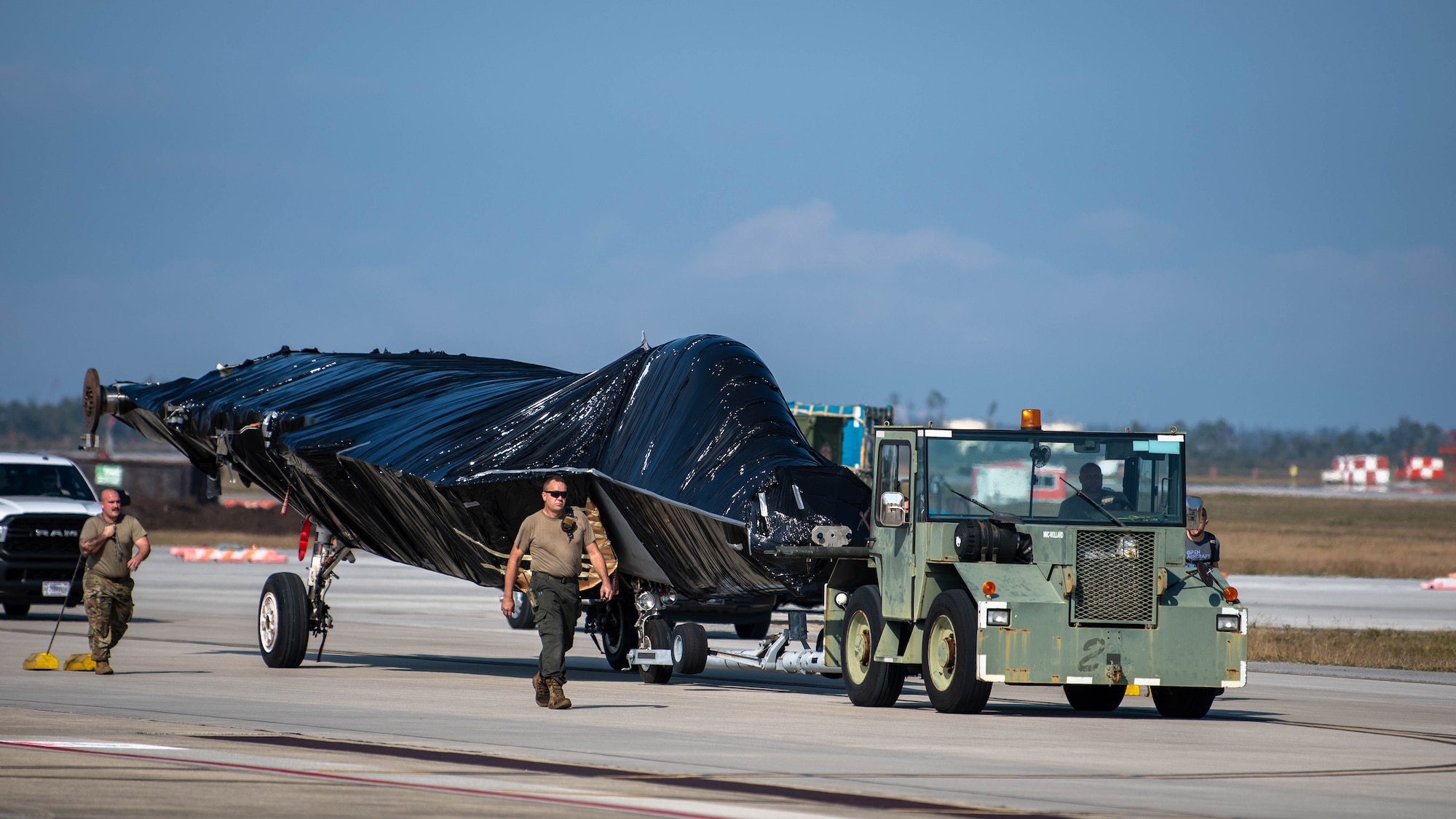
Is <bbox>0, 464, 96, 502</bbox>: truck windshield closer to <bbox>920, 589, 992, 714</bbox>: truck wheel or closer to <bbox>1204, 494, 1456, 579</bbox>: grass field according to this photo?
<bbox>920, 589, 992, 714</bbox>: truck wheel

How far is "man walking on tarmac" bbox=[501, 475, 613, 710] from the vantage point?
50.8 ft

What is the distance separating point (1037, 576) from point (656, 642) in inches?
185

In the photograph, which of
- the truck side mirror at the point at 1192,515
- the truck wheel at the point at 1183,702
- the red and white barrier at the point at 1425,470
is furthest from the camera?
the red and white barrier at the point at 1425,470

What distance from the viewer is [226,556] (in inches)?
2021

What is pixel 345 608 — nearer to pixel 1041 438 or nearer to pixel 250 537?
pixel 1041 438

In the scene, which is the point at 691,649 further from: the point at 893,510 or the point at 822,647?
the point at 893,510

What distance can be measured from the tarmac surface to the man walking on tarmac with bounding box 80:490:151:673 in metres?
0.72

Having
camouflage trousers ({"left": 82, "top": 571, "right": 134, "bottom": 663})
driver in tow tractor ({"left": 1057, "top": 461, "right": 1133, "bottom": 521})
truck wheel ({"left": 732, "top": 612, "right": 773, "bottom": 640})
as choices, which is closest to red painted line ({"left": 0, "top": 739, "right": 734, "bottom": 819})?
driver in tow tractor ({"left": 1057, "top": 461, "right": 1133, "bottom": 521})

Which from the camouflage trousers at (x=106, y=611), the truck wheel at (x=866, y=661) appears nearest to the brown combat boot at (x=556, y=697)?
the truck wheel at (x=866, y=661)

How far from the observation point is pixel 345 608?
34188 mm

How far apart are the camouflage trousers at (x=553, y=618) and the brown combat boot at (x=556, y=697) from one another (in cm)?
5

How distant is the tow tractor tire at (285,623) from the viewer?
67.0 feet

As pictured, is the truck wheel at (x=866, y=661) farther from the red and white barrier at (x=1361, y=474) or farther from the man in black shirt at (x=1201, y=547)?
the red and white barrier at (x=1361, y=474)

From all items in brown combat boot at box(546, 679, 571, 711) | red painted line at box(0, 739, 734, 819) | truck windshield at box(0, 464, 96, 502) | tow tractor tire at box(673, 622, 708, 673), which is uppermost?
truck windshield at box(0, 464, 96, 502)
